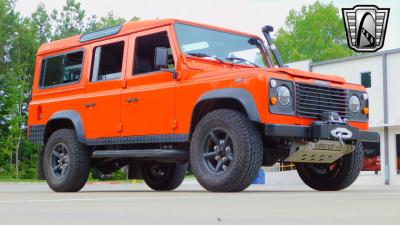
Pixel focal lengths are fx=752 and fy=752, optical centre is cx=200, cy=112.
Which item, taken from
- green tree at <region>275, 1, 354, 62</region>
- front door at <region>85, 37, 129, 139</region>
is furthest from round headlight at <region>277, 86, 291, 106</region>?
green tree at <region>275, 1, 354, 62</region>

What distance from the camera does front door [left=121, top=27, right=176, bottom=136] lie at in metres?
9.93

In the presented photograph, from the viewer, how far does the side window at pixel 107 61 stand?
11055 millimetres

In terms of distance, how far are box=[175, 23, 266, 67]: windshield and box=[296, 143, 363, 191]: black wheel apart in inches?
68.2

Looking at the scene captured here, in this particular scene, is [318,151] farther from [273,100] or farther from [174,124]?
[174,124]

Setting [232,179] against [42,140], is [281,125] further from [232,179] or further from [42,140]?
[42,140]

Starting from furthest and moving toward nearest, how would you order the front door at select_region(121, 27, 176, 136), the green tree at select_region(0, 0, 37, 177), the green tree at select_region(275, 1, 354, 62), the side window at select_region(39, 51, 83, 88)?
the green tree at select_region(275, 1, 354, 62) < the green tree at select_region(0, 0, 37, 177) < the side window at select_region(39, 51, 83, 88) < the front door at select_region(121, 27, 176, 136)

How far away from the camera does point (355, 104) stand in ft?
32.9

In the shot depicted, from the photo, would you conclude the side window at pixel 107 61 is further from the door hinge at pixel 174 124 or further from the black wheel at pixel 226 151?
the black wheel at pixel 226 151

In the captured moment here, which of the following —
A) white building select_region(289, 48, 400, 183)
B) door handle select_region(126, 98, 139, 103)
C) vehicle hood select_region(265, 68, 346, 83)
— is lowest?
door handle select_region(126, 98, 139, 103)

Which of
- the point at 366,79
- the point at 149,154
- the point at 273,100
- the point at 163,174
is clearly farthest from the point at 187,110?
the point at 366,79

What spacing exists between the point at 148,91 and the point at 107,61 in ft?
4.42

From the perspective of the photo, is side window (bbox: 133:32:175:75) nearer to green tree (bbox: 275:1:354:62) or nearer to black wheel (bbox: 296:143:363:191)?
black wheel (bbox: 296:143:363:191)

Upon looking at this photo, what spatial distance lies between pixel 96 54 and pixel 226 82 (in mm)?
3112
